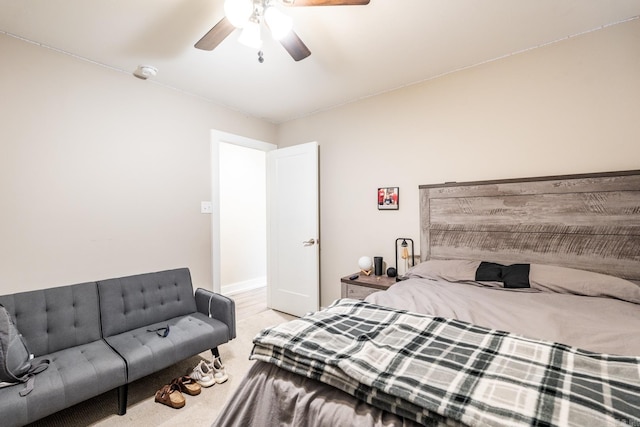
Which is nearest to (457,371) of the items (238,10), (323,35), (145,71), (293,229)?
(238,10)

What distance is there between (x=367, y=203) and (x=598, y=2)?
218cm

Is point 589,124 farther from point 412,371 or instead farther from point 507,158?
point 412,371

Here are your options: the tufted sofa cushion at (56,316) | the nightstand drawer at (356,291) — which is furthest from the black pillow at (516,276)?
the tufted sofa cushion at (56,316)

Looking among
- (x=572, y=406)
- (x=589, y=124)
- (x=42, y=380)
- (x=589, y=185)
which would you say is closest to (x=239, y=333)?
(x=42, y=380)

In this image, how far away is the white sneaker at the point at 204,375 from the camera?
84.6 inches

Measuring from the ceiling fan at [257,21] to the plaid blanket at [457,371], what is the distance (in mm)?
1478

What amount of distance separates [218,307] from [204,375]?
1.74 ft

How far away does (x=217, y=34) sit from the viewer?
1.67 metres

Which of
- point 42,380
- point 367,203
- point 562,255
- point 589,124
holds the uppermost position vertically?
point 589,124

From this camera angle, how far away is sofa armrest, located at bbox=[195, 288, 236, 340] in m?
2.45

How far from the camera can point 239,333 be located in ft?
10.1

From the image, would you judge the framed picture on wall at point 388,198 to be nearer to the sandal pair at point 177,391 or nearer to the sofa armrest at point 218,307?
the sofa armrest at point 218,307

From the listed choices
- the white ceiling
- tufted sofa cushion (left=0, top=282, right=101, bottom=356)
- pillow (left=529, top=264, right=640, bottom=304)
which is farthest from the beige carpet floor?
the white ceiling

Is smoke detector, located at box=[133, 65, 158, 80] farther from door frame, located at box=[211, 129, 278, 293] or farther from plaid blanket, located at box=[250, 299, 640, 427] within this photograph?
plaid blanket, located at box=[250, 299, 640, 427]
